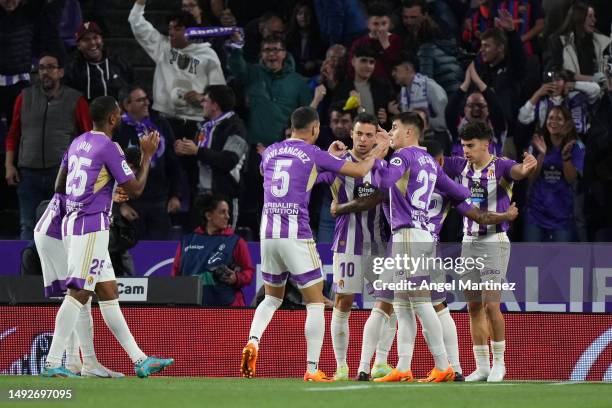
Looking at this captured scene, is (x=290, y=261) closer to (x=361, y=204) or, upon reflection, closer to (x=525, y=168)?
(x=361, y=204)

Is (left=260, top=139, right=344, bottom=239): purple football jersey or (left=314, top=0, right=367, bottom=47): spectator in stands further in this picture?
(left=314, top=0, right=367, bottom=47): spectator in stands

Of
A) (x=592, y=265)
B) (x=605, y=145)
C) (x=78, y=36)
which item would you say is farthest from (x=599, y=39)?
(x=78, y=36)

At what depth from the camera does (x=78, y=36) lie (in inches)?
632

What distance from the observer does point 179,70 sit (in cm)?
1652

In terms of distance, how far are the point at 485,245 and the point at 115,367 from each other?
3929 millimetres

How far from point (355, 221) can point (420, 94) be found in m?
4.65

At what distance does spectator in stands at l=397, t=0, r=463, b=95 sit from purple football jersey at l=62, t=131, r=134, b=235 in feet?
22.0

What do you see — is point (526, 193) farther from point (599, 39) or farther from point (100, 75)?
point (100, 75)

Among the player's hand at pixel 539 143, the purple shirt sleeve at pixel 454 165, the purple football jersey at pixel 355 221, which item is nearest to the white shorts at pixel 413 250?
the purple football jersey at pixel 355 221

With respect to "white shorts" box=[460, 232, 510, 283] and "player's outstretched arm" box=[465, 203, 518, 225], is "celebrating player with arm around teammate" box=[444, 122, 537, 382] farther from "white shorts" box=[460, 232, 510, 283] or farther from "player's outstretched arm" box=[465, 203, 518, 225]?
"player's outstretched arm" box=[465, 203, 518, 225]

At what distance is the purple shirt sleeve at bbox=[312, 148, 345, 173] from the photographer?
10.7 metres

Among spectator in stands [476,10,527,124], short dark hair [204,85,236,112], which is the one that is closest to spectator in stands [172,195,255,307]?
short dark hair [204,85,236,112]

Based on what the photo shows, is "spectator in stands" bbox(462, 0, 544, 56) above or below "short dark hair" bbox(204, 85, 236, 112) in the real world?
above

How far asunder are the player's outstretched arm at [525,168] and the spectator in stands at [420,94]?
421cm
